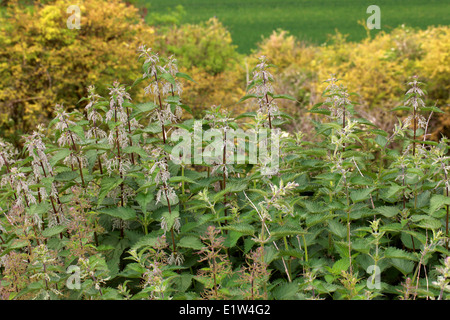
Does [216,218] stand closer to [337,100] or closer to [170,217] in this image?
[170,217]

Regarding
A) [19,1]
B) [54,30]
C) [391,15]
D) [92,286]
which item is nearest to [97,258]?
[92,286]

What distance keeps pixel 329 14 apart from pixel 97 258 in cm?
1899

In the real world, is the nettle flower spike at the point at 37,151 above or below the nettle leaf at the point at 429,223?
above

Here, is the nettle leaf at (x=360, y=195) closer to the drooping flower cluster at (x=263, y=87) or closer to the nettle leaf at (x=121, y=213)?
the drooping flower cluster at (x=263, y=87)

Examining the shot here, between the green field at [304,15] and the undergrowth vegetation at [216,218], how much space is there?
1371 cm

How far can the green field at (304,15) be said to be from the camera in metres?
16.4

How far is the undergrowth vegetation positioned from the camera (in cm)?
163

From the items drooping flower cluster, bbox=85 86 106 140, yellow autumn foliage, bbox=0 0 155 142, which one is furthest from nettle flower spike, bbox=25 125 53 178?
yellow autumn foliage, bbox=0 0 155 142

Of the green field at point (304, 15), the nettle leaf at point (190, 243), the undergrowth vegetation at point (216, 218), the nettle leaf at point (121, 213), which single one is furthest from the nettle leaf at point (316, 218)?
the green field at point (304, 15)

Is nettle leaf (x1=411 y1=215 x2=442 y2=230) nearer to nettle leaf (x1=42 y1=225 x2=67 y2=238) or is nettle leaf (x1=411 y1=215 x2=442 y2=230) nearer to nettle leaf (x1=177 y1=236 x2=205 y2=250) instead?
nettle leaf (x1=177 y1=236 x2=205 y2=250)

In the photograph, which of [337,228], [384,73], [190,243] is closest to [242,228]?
[190,243]

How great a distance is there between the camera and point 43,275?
1532mm

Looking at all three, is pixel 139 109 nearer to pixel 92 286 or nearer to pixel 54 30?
pixel 92 286

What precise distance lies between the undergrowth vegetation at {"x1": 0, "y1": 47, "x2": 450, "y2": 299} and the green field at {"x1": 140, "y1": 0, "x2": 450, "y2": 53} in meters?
13.7
